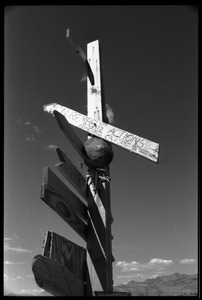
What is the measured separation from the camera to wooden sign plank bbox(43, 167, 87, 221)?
5.95 ft

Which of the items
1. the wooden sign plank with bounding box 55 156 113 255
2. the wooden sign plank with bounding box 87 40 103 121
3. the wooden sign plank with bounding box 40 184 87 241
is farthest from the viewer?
the wooden sign plank with bounding box 87 40 103 121

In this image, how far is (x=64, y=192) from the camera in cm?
205

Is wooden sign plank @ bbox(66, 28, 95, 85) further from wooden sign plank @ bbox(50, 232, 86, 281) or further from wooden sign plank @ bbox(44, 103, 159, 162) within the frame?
wooden sign plank @ bbox(50, 232, 86, 281)

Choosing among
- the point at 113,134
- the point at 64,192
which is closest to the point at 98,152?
the point at 113,134

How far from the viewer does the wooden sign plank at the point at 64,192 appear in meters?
1.81

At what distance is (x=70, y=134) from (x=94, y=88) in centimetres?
85

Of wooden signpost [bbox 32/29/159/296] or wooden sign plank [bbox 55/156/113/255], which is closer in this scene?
wooden signpost [bbox 32/29/159/296]

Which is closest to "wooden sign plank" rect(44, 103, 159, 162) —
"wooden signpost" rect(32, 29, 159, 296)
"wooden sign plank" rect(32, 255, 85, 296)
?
"wooden signpost" rect(32, 29, 159, 296)

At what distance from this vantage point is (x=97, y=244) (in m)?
2.45

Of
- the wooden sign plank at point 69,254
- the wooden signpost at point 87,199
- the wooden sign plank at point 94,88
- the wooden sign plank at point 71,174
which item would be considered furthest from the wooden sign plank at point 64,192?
the wooden sign plank at point 94,88

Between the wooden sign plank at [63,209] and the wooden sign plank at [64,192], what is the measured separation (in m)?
0.02

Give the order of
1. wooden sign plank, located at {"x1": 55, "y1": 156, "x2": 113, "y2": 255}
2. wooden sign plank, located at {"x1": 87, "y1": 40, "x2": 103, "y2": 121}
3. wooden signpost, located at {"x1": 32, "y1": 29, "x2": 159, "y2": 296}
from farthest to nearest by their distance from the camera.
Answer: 1. wooden sign plank, located at {"x1": 87, "y1": 40, "x2": 103, "y2": 121}
2. wooden sign plank, located at {"x1": 55, "y1": 156, "x2": 113, "y2": 255}
3. wooden signpost, located at {"x1": 32, "y1": 29, "x2": 159, "y2": 296}

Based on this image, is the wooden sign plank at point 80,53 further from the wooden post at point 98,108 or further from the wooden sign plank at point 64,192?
the wooden sign plank at point 64,192
